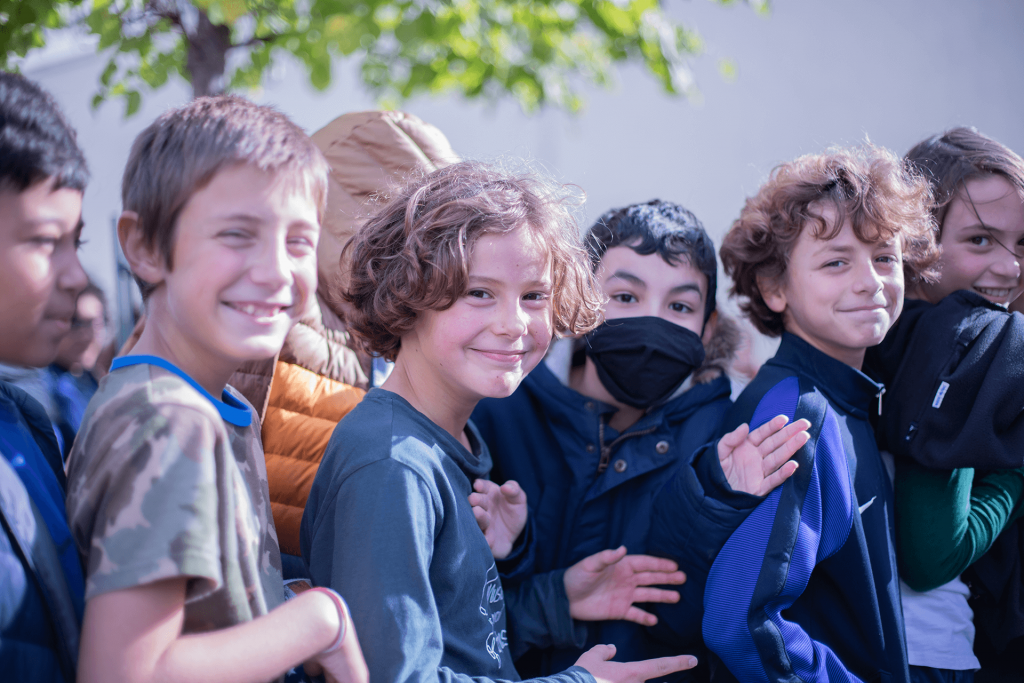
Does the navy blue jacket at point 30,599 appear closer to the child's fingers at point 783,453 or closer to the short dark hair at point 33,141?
the short dark hair at point 33,141

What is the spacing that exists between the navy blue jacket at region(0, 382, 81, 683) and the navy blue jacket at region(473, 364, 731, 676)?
132 cm

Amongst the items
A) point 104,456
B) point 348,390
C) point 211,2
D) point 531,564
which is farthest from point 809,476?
point 211,2

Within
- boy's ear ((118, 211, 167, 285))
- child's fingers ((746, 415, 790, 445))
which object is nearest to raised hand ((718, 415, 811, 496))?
child's fingers ((746, 415, 790, 445))

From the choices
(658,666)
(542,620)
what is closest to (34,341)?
(542,620)

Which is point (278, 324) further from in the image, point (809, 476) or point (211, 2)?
point (211, 2)

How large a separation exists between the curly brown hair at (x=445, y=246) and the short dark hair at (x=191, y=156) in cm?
47

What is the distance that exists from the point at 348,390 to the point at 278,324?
39.9 inches

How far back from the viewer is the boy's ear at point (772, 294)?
2475 mm

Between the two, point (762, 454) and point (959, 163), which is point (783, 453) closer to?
point (762, 454)

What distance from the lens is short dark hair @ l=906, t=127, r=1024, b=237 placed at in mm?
2521

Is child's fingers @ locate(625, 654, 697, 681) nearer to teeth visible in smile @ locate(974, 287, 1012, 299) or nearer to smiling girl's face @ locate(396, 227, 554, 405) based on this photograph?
smiling girl's face @ locate(396, 227, 554, 405)

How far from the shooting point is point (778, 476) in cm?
195

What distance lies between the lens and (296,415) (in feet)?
7.41

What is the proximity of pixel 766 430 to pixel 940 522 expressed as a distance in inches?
27.2
